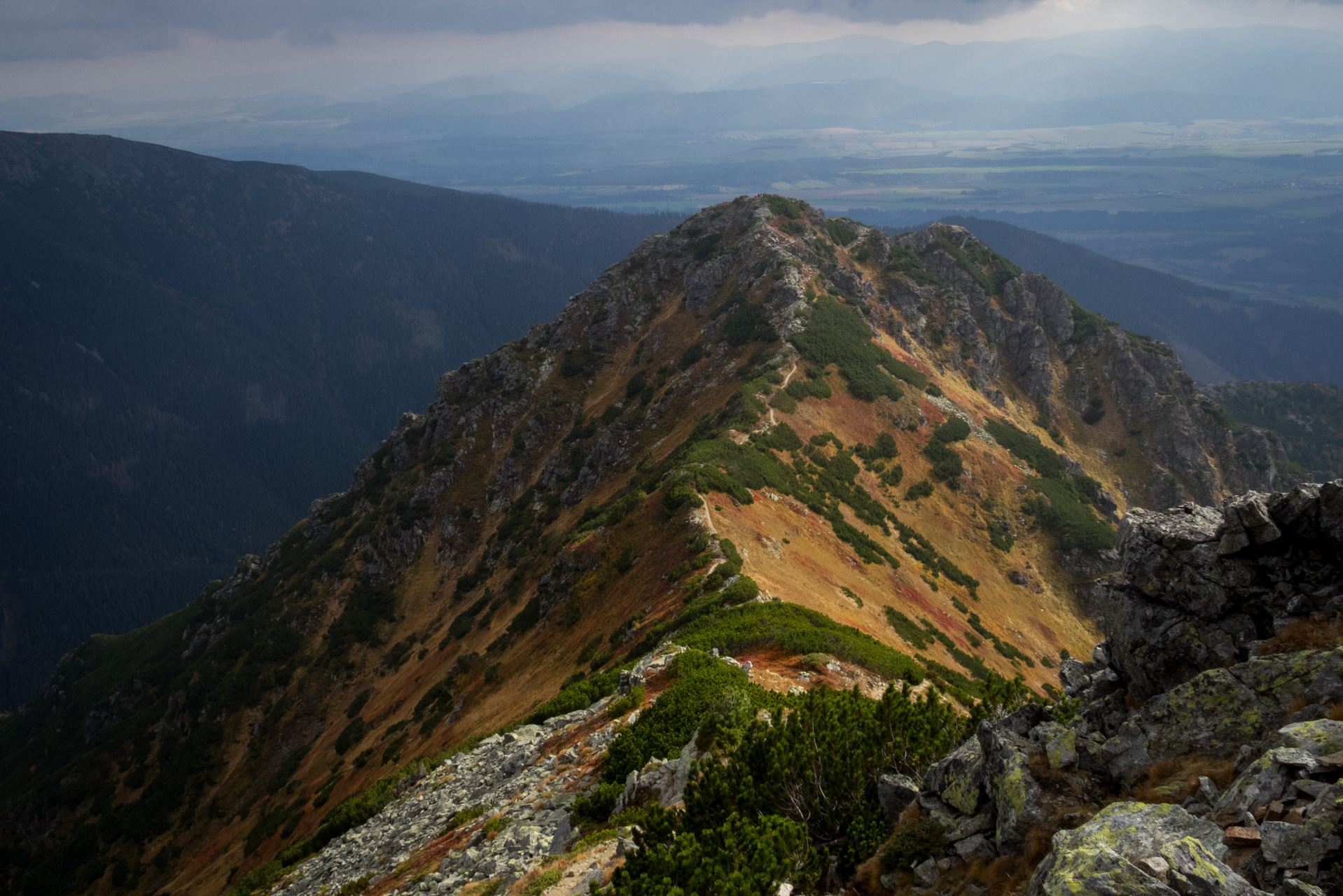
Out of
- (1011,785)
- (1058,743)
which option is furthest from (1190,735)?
(1011,785)

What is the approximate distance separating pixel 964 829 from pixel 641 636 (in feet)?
102

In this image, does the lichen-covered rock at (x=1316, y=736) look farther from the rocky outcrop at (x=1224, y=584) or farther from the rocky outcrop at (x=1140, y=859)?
A: the rocky outcrop at (x=1224, y=584)

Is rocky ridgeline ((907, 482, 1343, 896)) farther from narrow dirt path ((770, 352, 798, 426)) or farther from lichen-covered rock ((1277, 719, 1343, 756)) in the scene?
narrow dirt path ((770, 352, 798, 426))

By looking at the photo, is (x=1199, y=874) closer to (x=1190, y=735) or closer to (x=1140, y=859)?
(x=1140, y=859)

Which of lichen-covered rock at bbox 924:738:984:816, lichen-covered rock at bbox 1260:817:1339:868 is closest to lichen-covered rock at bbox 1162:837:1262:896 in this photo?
lichen-covered rock at bbox 1260:817:1339:868

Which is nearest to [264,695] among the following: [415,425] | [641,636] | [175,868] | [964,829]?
[175,868]

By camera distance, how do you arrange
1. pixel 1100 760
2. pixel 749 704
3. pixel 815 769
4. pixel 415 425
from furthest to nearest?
pixel 415 425, pixel 749 704, pixel 815 769, pixel 1100 760

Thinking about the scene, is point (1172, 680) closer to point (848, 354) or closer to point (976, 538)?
point (976, 538)

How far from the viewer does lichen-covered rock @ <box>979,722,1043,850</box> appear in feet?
37.4

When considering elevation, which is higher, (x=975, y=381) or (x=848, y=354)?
(x=848, y=354)

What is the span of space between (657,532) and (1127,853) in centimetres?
4532

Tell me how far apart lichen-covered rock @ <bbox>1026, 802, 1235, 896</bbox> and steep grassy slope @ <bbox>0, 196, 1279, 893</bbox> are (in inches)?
637

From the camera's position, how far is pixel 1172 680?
12648 mm

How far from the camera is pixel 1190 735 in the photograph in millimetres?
11078
